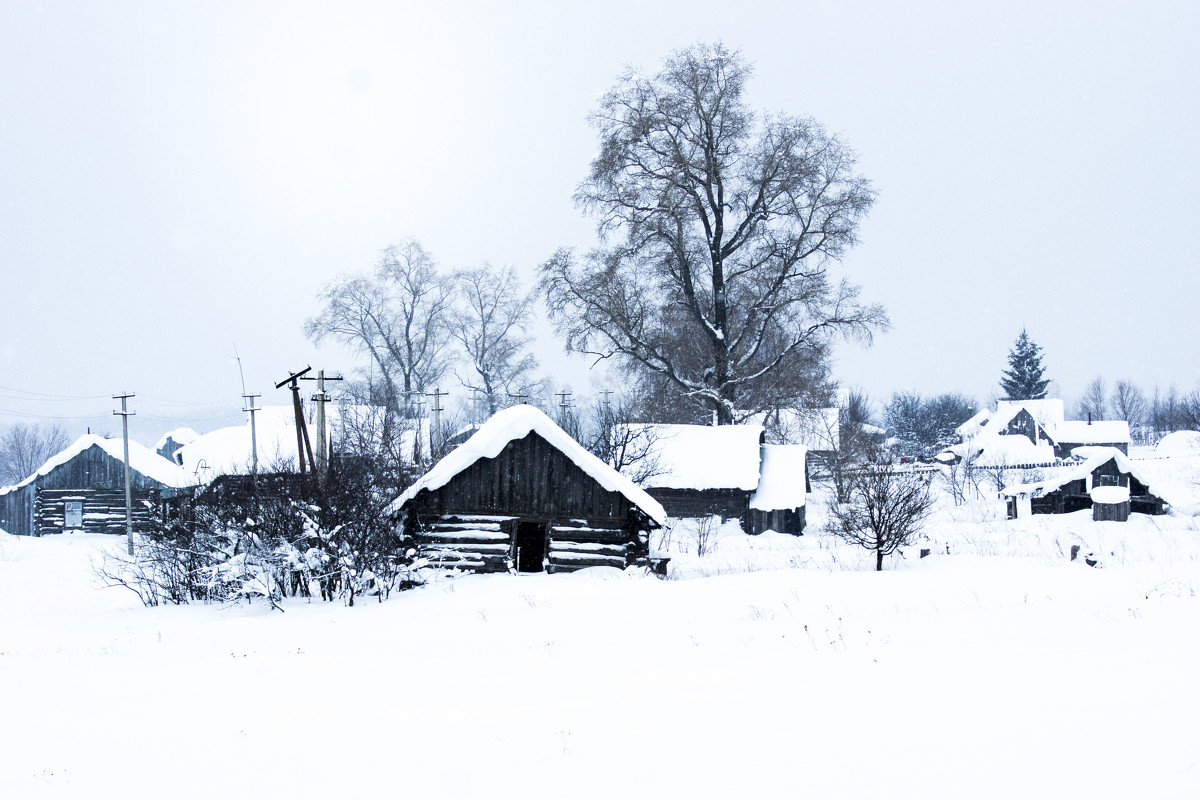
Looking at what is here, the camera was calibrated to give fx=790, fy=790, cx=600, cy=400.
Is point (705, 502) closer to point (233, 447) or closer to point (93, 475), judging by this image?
point (233, 447)

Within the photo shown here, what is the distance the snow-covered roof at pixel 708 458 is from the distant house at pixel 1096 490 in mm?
13200

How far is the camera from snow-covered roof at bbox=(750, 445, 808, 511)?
30105 millimetres

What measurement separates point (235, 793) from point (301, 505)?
951cm

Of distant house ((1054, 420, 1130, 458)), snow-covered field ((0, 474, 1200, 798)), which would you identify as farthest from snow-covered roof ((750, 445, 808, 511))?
distant house ((1054, 420, 1130, 458))

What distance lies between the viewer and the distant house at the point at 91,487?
36.6 m

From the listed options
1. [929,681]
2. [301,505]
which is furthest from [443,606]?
[929,681]

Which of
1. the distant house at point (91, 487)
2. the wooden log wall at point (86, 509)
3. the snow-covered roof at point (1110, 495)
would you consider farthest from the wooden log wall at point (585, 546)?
the wooden log wall at point (86, 509)

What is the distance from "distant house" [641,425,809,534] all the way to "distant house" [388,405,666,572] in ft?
43.1

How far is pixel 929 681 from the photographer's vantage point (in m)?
6.86

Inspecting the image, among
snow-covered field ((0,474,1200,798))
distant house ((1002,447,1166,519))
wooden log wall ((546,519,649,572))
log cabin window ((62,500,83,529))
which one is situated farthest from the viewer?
log cabin window ((62,500,83,529))

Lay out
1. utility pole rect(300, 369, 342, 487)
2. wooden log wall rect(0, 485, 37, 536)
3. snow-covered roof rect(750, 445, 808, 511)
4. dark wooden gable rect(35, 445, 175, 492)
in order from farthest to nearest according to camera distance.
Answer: wooden log wall rect(0, 485, 37, 536)
dark wooden gable rect(35, 445, 175, 492)
snow-covered roof rect(750, 445, 808, 511)
utility pole rect(300, 369, 342, 487)

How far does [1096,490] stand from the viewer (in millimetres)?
31797

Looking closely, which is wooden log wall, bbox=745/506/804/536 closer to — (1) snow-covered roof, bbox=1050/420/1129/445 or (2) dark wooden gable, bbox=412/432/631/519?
(2) dark wooden gable, bbox=412/432/631/519

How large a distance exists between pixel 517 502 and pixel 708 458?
15.7m
